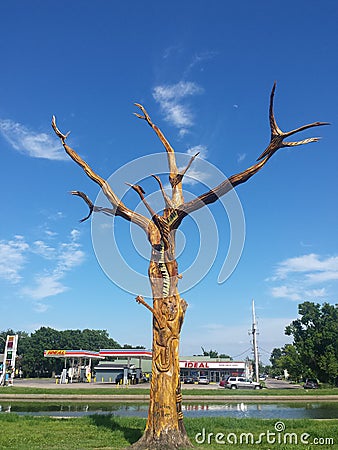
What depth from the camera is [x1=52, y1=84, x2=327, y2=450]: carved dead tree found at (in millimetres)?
11273

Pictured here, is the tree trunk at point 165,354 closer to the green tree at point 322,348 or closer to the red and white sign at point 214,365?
the green tree at point 322,348

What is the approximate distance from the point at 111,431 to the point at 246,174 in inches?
363

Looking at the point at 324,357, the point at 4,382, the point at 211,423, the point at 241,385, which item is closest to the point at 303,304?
the point at 324,357

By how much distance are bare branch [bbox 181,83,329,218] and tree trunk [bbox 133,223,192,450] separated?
3.24 ft

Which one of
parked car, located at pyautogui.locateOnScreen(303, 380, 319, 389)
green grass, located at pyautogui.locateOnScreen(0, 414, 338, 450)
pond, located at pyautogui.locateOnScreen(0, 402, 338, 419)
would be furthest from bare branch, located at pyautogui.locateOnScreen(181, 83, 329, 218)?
parked car, located at pyautogui.locateOnScreen(303, 380, 319, 389)

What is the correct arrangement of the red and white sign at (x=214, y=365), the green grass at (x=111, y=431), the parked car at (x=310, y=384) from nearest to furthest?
the green grass at (x=111, y=431)
the parked car at (x=310, y=384)
the red and white sign at (x=214, y=365)

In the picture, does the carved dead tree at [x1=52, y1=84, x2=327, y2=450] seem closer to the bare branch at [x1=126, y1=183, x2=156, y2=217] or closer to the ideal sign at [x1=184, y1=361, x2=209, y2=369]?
the bare branch at [x1=126, y1=183, x2=156, y2=217]

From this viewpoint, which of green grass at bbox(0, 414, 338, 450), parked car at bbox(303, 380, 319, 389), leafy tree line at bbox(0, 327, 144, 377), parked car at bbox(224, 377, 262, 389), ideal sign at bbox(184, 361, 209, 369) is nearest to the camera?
green grass at bbox(0, 414, 338, 450)

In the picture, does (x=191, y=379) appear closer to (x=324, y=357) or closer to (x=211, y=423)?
(x=324, y=357)

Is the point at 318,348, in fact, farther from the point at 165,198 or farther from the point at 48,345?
the point at 48,345

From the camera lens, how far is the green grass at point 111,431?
12180 mm

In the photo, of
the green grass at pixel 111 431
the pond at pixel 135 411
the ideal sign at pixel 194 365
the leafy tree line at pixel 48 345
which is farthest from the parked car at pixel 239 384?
the leafy tree line at pixel 48 345

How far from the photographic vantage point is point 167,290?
40.1 feet

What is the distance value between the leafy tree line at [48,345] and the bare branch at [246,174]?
83.3 meters
